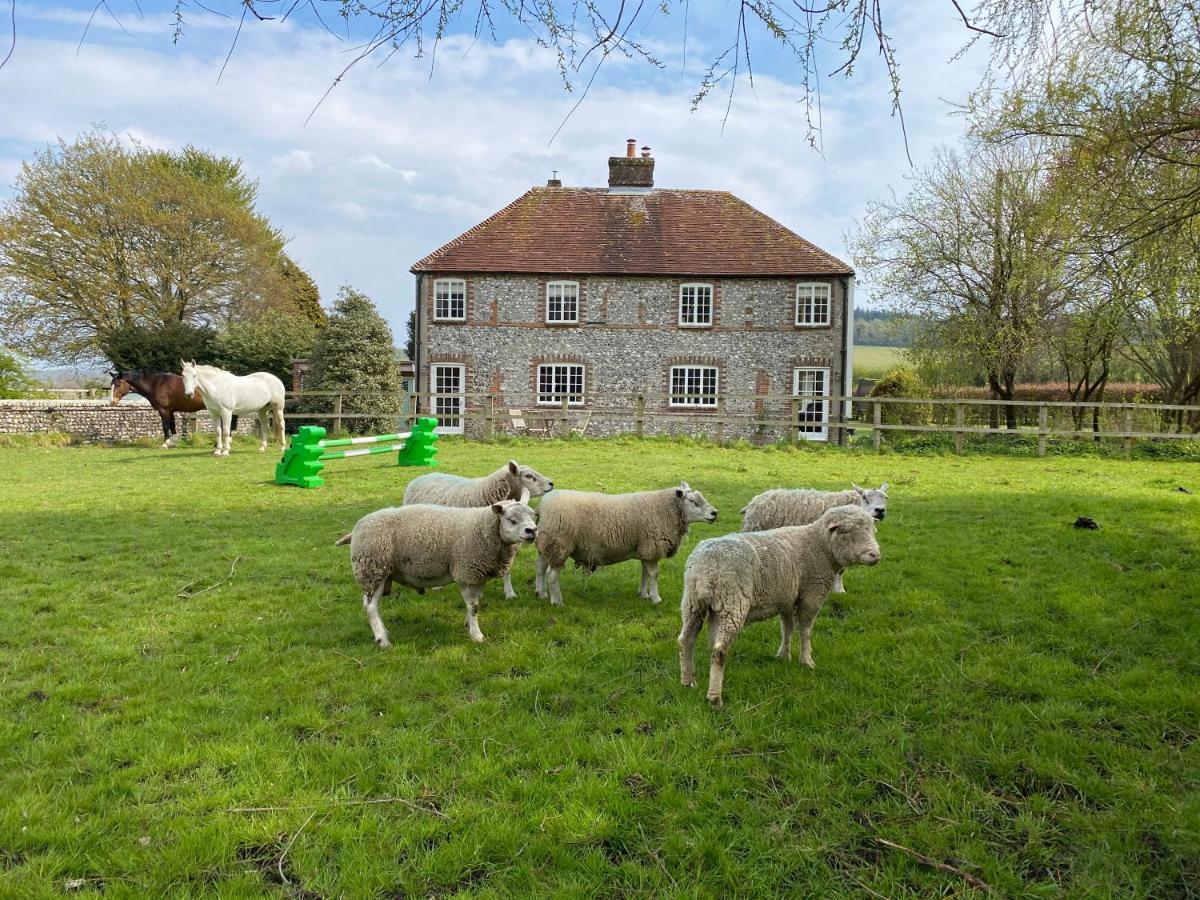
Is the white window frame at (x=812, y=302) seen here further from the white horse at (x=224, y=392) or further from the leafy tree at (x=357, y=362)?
the white horse at (x=224, y=392)

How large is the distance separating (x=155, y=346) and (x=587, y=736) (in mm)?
35383

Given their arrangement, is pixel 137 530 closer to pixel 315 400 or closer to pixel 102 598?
pixel 102 598

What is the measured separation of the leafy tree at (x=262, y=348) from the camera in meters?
32.4

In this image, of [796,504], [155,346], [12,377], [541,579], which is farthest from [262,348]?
[796,504]

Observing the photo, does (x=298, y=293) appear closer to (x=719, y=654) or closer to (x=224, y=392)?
(x=224, y=392)

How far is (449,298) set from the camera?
2725cm

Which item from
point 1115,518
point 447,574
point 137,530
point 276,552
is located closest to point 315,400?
point 137,530

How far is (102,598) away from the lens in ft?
21.9

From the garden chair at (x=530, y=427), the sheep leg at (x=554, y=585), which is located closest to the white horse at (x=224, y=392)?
the garden chair at (x=530, y=427)

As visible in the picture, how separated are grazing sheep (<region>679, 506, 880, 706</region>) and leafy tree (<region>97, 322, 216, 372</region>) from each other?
33530 mm

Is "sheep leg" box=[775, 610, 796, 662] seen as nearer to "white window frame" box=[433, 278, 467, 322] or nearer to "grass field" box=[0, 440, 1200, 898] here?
"grass field" box=[0, 440, 1200, 898]

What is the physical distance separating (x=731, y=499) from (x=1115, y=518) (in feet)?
17.6

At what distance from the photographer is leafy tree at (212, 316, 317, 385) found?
1275 inches

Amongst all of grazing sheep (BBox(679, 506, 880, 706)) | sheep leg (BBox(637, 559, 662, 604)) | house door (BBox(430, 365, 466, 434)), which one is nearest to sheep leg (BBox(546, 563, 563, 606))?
sheep leg (BBox(637, 559, 662, 604))
